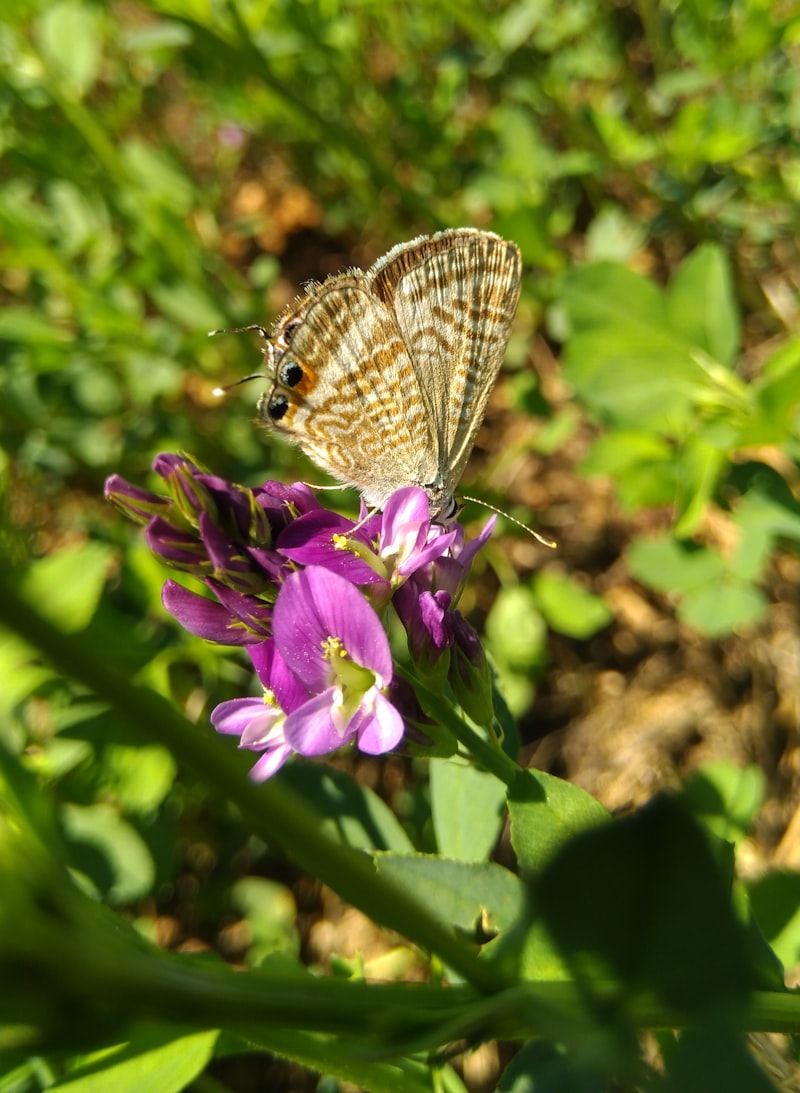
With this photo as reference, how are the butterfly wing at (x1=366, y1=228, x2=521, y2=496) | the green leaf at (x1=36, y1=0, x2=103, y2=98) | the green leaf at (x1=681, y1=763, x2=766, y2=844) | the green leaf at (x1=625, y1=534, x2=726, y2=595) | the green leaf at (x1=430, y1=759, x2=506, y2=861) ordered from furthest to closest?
the green leaf at (x1=36, y1=0, x2=103, y2=98) < the green leaf at (x1=625, y1=534, x2=726, y2=595) < the butterfly wing at (x1=366, y1=228, x2=521, y2=496) < the green leaf at (x1=681, y1=763, x2=766, y2=844) < the green leaf at (x1=430, y1=759, x2=506, y2=861)

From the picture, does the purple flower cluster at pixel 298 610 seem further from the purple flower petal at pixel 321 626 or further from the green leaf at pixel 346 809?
the green leaf at pixel 346 809

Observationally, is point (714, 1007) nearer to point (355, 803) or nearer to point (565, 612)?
point (355, 803)

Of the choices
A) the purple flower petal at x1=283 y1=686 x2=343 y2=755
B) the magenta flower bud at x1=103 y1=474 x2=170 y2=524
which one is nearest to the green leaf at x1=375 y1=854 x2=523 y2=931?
the purple flower petal at x1=283 y1=686 x2=343 y2=755

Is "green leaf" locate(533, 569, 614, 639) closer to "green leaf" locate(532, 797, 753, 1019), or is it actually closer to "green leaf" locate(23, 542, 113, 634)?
"green leaf" locate(23, 542, 113, 634)

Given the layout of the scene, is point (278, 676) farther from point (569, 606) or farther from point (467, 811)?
point (569, 606)

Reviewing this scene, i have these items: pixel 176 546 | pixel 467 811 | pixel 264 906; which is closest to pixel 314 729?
pixel 176 546

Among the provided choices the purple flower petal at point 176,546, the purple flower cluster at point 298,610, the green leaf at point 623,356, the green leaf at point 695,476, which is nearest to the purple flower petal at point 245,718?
the purple flower cluster at point 298,610
